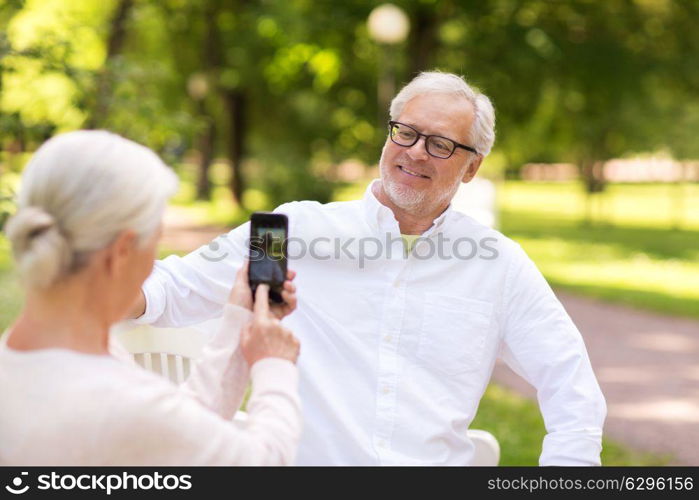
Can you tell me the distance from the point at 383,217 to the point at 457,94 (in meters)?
0.49

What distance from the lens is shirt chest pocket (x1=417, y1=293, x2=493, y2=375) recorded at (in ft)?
8.55

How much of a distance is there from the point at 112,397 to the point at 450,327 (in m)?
1.39

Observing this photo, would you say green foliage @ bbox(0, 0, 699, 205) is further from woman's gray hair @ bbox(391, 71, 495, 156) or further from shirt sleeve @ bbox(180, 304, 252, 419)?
shirt sleeve @ bbox(180, 304, 252, 419)

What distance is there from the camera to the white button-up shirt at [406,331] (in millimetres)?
2521

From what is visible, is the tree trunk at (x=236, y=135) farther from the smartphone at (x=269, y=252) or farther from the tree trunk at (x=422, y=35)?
the smartphone at (x=269, y=252)

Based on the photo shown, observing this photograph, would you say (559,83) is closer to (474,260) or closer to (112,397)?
(474,260)

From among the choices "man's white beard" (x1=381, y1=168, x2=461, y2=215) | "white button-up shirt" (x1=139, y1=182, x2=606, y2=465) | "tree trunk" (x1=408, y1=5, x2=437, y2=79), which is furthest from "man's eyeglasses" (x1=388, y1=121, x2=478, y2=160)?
"tree trunk" (x1=408, y1=5, x2=437, y2=79)

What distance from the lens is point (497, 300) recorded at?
2654mm

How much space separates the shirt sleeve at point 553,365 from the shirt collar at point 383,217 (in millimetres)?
276

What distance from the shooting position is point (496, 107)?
18.2 meters

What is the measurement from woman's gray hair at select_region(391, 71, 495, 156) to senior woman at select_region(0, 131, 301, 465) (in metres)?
1.46

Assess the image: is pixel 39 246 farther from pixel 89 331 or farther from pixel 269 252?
pixel 269 252
